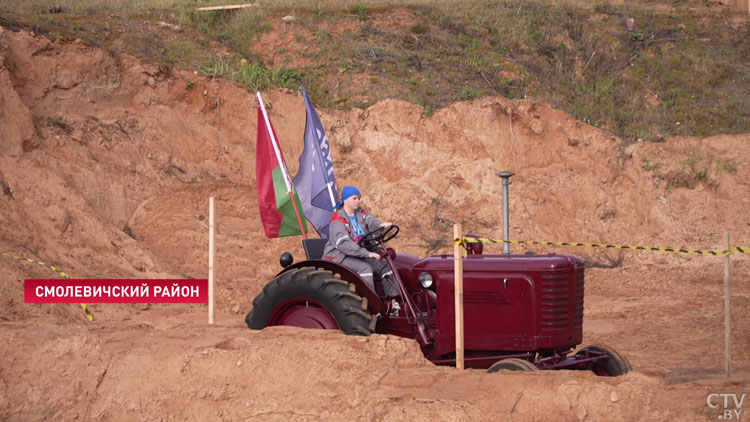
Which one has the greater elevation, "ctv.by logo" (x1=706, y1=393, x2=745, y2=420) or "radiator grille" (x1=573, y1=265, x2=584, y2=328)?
"radiator grille" (x1=573, y1=265, x2=584, y2=328)

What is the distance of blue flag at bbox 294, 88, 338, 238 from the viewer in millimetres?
10141

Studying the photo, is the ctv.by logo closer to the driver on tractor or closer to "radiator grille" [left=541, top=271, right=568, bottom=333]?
"radiator grille" [left=541, top=271, right=568, bottom=333]

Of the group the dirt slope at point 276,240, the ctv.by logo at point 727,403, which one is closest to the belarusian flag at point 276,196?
the dirt slope at point 276,240

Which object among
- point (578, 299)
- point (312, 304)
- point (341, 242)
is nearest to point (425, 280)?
point (341, 242)

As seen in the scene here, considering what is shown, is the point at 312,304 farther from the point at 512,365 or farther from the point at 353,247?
the point at 512,365

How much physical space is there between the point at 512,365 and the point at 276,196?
13.2 feet

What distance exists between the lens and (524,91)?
19.5m

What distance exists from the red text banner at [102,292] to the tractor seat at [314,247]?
5.42ft

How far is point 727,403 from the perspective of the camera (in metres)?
5.20

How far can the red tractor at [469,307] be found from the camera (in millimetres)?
7055

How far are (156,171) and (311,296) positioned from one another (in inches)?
379

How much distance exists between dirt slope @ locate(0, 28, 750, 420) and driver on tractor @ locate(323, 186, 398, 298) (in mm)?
1039

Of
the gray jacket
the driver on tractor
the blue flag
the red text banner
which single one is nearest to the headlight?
the driver on tractor


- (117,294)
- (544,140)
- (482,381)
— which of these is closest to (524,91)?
(544,140)
